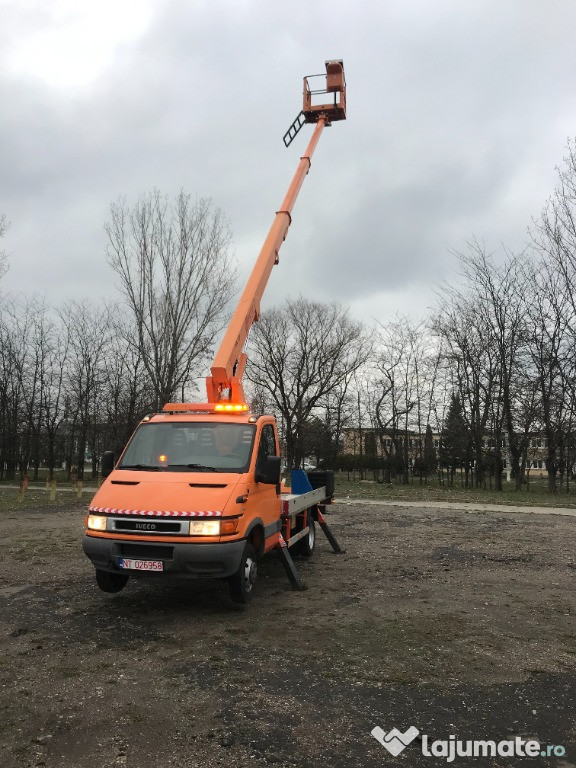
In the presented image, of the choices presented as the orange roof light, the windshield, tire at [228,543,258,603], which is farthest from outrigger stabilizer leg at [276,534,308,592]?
the orange roof light

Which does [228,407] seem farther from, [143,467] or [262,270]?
[262,270]

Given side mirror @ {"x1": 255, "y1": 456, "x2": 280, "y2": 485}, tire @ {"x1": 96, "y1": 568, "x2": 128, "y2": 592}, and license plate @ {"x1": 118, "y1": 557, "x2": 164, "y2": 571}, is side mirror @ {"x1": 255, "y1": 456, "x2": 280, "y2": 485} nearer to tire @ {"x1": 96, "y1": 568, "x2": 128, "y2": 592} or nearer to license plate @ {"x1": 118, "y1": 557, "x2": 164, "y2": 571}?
license plate @ {"x1": 118, "y1": 557, "x2": 164, "y2": 571}

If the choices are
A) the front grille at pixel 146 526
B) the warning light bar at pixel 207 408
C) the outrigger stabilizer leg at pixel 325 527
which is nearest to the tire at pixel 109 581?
the front grille at pixel 146 526

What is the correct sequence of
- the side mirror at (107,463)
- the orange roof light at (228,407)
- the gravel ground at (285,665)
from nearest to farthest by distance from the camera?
the gravel ground at (285,665), the side mirror at (107,463), the orange roof light at (228,407)

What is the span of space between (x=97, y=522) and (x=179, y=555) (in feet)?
3.55

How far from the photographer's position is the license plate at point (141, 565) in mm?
5809

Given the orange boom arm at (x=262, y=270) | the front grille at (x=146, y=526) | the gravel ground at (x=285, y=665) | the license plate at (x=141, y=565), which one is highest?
the orange boom arm at (x=262, y=270)

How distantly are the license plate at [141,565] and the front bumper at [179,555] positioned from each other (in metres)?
0.03

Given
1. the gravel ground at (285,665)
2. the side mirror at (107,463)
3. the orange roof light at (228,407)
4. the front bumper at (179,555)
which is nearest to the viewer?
the gravel ground at (285,665)

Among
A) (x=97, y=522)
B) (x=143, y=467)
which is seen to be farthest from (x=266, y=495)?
(x=97, y=522)

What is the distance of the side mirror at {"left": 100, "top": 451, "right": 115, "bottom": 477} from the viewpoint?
7393mm

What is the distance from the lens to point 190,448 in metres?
7.01

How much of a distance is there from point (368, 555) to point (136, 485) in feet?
17.1

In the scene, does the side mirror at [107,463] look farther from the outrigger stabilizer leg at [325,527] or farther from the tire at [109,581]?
the outrigger stabilizer leg at [325,527]
